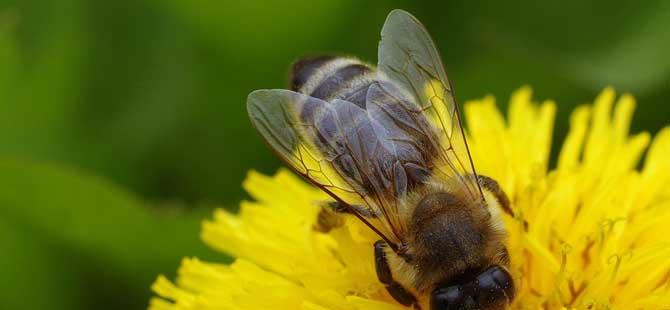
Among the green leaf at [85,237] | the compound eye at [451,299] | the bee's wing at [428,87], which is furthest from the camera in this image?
the green leaf at [85,237]

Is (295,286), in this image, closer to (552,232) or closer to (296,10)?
(552,232)

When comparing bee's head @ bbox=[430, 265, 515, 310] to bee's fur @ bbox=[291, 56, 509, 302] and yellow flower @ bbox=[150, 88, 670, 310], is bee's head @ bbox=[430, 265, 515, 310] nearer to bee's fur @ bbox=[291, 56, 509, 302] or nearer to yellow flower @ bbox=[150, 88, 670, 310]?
bee's fur @ bbox=[291, 56, 509, 302]

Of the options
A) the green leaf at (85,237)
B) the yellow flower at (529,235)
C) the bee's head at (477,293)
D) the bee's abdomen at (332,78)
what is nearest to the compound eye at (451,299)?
the bee's head at (477,293)

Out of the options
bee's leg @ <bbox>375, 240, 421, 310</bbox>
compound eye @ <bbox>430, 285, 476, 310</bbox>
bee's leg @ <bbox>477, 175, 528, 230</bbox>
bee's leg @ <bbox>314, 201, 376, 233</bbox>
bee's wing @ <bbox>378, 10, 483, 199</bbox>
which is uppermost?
bee's wing @ <bbox>378, 10, 483, 199</bbox>

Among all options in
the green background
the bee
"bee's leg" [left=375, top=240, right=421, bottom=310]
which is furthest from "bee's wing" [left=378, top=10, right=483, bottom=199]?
the green background

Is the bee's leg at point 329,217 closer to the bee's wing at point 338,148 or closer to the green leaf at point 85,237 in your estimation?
the bee's wing at point 338,148

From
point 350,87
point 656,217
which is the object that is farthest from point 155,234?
point 656,217

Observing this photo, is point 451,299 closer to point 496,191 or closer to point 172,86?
point 496,191
